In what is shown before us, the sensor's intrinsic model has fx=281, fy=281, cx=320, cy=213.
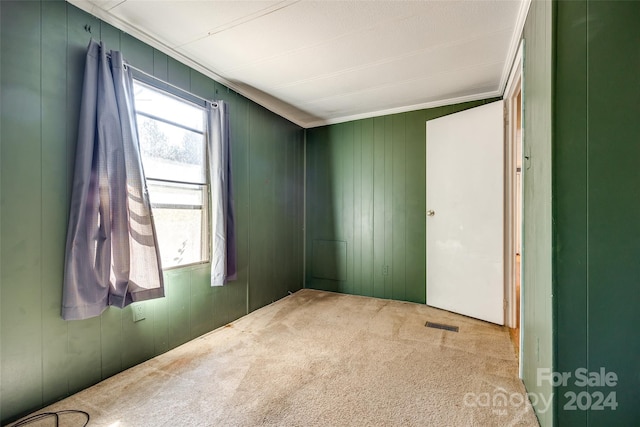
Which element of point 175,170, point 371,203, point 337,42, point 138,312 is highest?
point 337,42

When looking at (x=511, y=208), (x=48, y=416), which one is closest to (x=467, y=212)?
(x=511, y=208)

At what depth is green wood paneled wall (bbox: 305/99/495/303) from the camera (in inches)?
127

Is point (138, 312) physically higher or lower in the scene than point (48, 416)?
higher

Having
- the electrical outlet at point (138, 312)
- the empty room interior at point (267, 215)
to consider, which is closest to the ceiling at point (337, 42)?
the empty room interior at point (267, 215)

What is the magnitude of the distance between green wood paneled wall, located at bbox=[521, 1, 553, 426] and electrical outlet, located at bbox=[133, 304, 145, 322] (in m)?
2.29

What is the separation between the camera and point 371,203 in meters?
3.49

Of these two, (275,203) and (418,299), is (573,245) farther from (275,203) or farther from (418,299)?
(275,203)

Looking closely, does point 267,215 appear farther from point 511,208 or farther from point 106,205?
point 511,208

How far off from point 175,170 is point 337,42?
153 centimetres

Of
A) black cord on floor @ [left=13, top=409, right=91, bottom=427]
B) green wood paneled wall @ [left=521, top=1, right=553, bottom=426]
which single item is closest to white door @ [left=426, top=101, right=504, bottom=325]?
green wood paneled wall @ [left=521, top=1, right=553, bottom=426]

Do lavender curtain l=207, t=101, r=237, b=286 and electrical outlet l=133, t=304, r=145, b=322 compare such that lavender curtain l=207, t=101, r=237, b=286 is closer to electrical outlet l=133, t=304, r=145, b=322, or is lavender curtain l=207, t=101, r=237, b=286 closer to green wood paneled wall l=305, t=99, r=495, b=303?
electrical outlet l=133, t=304, r=145, b=322

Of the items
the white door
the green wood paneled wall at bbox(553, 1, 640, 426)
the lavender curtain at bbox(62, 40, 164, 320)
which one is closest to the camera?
the green wood paneled wall at bbox(553, 1, 640, 426)

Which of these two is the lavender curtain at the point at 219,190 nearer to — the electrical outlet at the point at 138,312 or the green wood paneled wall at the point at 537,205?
the electrical outlet at the point at 138,312

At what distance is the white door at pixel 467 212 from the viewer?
2619 millimetres
